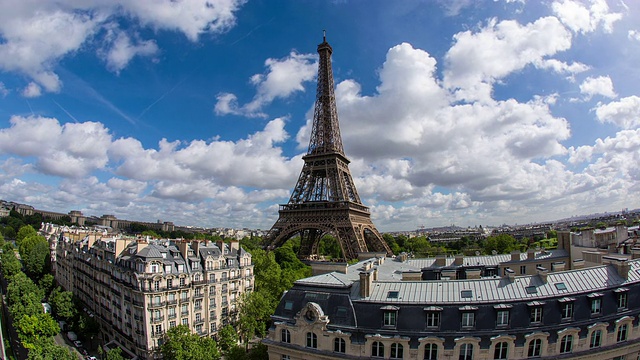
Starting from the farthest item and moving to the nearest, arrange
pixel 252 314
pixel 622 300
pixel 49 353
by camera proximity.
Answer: pixel 252 314 < pixel 49 353 < pixel 622 300

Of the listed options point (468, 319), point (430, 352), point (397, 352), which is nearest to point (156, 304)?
point (397, 352)

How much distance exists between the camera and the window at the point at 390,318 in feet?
69.8

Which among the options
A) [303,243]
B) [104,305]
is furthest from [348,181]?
[104,305]

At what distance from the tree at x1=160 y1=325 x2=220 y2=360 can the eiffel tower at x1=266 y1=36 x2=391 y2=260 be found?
120ft

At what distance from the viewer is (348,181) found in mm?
82938

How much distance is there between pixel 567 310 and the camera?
68.6ft

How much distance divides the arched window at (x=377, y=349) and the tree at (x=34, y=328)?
3715 centimetres

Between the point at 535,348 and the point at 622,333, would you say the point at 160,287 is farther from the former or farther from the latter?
the point at 622,333

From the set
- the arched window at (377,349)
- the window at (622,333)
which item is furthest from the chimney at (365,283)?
the window at (622,333)

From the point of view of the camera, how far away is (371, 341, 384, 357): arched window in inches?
828

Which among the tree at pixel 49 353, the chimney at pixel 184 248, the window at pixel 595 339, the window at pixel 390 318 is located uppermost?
the chimney at pixel 184 248

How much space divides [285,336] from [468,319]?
1104 cm

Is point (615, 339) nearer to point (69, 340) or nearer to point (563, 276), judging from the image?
point (563, 276)

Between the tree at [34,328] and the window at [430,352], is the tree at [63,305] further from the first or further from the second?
the window at [430,352]
